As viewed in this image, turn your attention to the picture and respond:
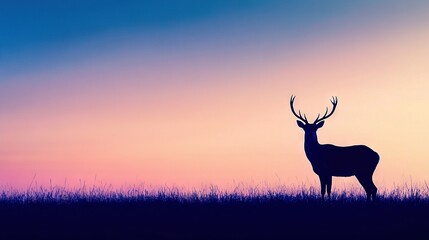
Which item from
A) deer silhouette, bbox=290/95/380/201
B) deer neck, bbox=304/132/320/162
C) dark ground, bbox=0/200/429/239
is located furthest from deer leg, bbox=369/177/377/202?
dark ground, bbox=0/200/429/239

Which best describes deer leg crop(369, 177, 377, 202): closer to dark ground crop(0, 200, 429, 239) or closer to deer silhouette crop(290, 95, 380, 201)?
deer silhouette crop(290, 95, 380, 201)

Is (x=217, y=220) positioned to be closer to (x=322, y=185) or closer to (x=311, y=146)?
(x=322, y=185)

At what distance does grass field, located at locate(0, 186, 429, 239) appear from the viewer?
31.7 ft

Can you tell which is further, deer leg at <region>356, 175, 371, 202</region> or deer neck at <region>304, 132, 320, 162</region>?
deer neck at <region>304, 132, 320, 162</region>

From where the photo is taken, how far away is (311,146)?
1567 centimetres

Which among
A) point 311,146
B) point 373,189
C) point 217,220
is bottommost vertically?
point 217,220

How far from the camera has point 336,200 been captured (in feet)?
44.5

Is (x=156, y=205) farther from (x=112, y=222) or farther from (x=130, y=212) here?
(x=112, y=222)

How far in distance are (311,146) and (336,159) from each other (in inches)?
27.8

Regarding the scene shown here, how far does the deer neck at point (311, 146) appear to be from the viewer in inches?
616

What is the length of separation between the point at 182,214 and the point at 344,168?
5523 millimetres

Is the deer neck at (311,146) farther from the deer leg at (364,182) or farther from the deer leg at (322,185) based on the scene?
the deer leg at (364,182)

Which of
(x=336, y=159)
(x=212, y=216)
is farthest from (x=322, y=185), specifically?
(x=212, y=216)

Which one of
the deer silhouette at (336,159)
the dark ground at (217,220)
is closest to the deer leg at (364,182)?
the deer silhouette at (336,159)
